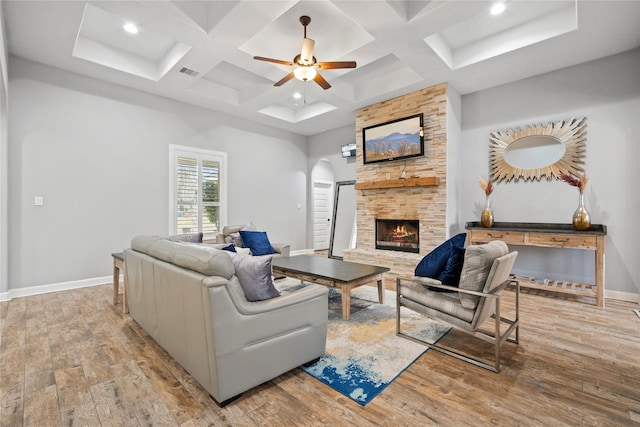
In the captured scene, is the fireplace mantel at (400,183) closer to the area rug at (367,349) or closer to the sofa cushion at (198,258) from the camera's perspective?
the area rug at (367,349)

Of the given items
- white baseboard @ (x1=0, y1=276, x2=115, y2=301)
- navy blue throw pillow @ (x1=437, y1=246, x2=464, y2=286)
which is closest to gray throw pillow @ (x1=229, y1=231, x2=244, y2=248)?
white baseboard @ (x1=0, y1=276, x2=115, y2=301)

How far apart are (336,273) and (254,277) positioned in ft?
4.81

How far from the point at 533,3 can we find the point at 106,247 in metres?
6.53

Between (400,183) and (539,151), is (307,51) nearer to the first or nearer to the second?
(400,183)

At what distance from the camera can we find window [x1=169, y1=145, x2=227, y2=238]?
5.45m

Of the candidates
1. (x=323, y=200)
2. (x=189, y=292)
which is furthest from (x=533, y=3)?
(x=323, y=200)

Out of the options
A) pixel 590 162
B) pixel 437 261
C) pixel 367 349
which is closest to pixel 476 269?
pixel 437 261

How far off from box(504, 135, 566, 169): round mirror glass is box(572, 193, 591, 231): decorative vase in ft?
2.44

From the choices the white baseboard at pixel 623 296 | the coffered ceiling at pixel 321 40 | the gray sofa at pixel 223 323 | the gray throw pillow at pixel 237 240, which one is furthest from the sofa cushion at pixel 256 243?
the white baseboard at pixel 623 296

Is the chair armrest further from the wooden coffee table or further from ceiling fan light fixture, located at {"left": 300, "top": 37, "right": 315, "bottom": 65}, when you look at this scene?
ceiling fan light fixture, located at {"left": 300, "top": 37, "right": 315, "bottom": 65}

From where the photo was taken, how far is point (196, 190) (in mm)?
5734

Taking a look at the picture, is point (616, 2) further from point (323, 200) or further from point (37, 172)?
point (37, 172)

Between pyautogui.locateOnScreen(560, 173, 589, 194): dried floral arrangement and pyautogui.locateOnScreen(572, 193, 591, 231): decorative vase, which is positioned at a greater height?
pyautogui.locateOnScreen(560, 173, 589, 194): dried floral arrangement

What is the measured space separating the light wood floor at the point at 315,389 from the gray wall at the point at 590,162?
1.60 meters
